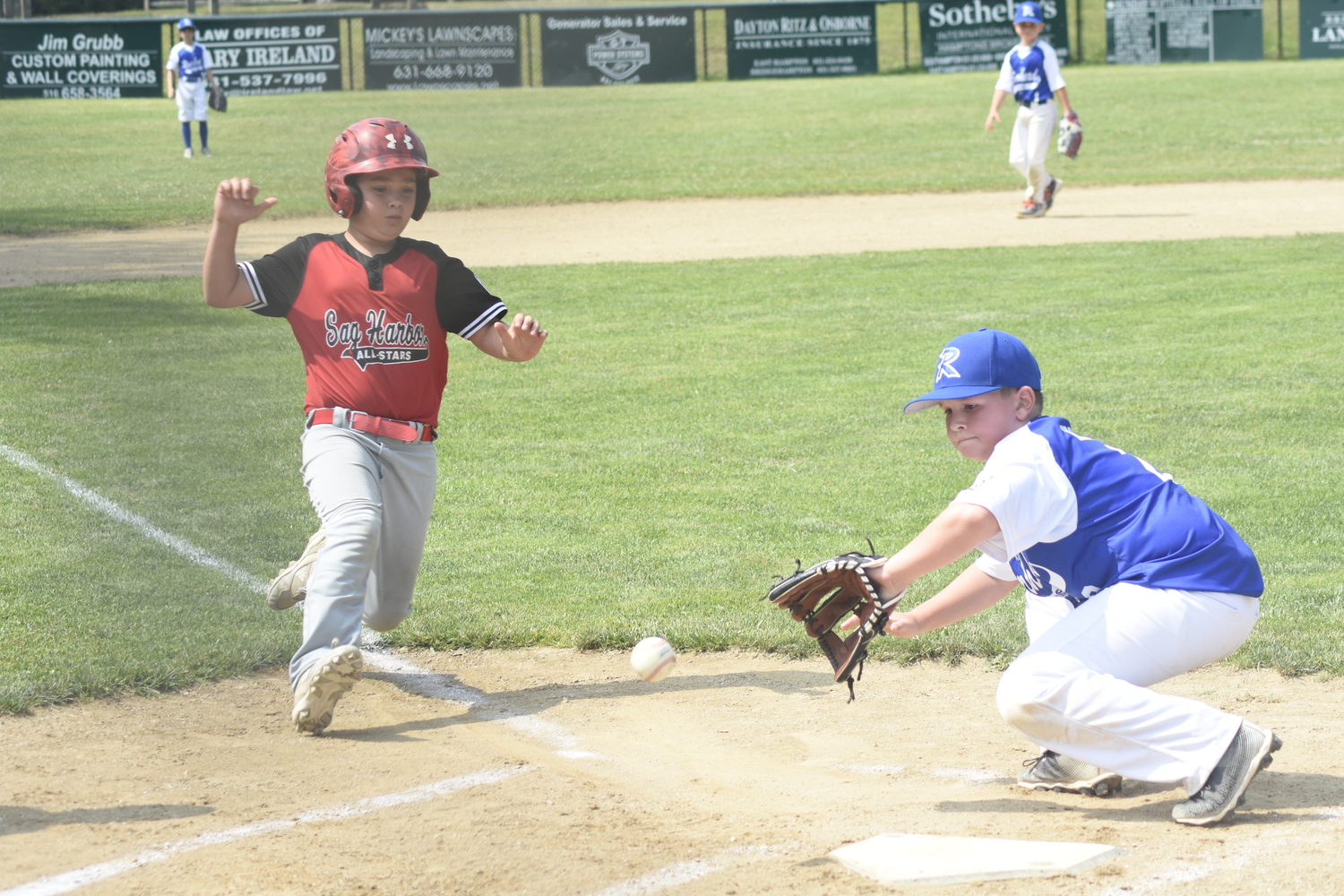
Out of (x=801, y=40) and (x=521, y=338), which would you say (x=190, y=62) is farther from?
(x=521, y=338)

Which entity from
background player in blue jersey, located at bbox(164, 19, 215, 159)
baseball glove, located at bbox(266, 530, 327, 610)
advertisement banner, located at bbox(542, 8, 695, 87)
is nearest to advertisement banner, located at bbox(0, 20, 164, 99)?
advertisement banner, located at bbox(542, 8, 695, 87)

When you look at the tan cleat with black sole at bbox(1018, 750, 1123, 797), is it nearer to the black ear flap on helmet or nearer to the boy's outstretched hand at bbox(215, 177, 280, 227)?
the black ear flap on helmet

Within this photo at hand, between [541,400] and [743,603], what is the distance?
389 centimetres

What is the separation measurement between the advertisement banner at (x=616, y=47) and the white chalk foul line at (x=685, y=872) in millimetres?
32534

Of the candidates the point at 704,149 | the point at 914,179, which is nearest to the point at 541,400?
the point at 914,179

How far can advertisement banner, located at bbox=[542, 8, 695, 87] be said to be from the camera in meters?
34.2

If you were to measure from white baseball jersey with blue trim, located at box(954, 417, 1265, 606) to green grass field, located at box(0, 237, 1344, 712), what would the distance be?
1.48 metres

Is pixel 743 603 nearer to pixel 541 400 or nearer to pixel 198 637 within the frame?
pixel 198 637

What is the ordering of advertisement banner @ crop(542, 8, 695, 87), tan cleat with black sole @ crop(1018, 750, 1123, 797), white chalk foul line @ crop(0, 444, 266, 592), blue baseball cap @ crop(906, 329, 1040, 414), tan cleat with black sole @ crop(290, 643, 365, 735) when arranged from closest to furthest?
blue baseball cap @ crop(906, 329, 1040, 414), tan cleat with black sole @ crop(1018, 750, 1123, 797), tan cleat with black sole @ crop(290, 643, 365, 735), white chalk foul line @ crop(0, 444, 266, 592), advertisement banner @ crop(542, 8, 695, 87)

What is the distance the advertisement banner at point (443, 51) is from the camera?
3384cm

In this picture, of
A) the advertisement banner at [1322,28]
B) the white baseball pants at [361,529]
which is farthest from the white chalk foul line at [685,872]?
the advertisement banner at [1322,28]

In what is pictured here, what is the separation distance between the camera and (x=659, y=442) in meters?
8.36

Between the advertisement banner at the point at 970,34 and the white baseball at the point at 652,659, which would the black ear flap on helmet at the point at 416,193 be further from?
the advertisement banner at the point at 970,34

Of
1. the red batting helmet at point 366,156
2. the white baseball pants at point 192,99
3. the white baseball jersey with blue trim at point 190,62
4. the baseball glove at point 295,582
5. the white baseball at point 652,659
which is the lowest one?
the white baseball at point 652,659
